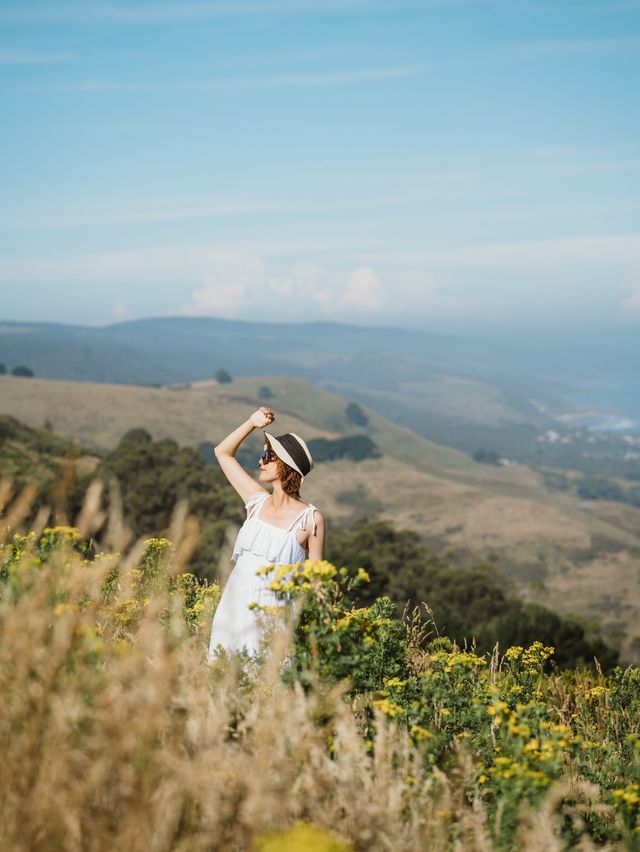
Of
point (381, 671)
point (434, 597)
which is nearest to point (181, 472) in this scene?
point (434, 597)

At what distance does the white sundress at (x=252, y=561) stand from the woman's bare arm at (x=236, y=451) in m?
0.14

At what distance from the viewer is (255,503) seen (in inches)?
227

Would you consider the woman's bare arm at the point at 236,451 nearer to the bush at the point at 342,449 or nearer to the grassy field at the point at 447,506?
the grassy field at the point at 447,506

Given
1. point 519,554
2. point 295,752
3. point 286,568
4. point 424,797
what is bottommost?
point 519,554

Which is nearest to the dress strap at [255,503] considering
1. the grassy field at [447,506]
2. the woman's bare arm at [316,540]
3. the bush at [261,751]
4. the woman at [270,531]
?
the woman at [270,531]

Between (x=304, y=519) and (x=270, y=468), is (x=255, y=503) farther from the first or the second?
(x=304, y=519)

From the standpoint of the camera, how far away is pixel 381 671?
5152mm

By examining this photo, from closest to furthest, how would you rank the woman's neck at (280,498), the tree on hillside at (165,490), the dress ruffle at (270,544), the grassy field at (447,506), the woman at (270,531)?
the woman at (270,531)
the dress ruffle at (270,544)
the woman's neck at (280,498)
the tree on hillside at (165,490)
the grassy field at (447,506)

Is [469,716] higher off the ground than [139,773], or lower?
lower

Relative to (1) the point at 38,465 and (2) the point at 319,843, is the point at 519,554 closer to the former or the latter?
(1) the point at 38,465

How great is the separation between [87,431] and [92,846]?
15685 centimetres

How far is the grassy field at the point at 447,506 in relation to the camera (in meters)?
104

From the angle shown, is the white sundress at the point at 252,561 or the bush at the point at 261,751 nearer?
the bush at the point at 261,751

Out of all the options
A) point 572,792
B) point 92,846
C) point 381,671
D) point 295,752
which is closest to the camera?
point 92,846
